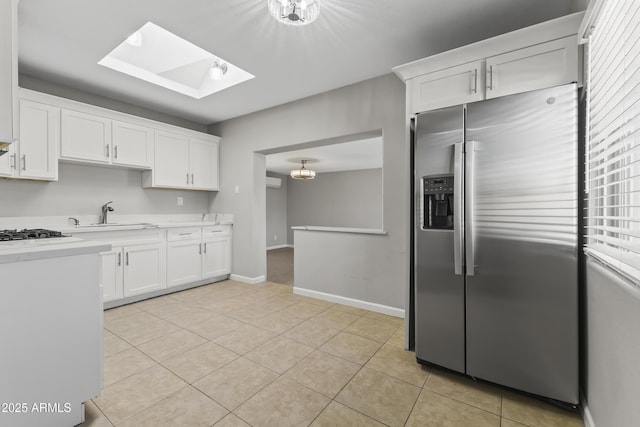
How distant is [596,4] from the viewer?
126 centimetres

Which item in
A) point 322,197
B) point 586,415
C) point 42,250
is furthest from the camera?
point 322,197

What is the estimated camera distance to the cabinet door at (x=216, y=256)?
3.98m

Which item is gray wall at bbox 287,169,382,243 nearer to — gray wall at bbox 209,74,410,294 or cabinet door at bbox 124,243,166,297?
gray wall at bbox 209,74,410,294

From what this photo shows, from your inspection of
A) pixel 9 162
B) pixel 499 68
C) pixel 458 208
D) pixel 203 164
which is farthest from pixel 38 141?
pixel 499 68

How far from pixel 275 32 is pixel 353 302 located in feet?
8.76

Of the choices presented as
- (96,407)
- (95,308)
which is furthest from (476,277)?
(96,407)

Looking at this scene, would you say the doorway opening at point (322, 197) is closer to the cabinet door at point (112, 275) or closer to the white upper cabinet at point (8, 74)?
the cabinet door at point (112, 275)

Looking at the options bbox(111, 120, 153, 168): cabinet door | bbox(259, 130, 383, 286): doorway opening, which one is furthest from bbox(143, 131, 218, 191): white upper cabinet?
bbox(259, 130, 383, 286): doorway opening

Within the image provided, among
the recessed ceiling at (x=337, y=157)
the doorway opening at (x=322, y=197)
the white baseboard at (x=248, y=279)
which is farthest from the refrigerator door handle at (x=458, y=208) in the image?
the doorway opening at (x=322, y=197)

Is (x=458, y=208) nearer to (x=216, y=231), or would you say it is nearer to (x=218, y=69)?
(x=218, y=69)

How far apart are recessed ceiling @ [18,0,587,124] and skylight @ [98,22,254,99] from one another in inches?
6.1

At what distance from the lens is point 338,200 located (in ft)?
29.1

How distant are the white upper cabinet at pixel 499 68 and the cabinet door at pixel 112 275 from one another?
3.29 m

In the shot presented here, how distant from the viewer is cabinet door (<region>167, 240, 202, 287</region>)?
3.59 m
